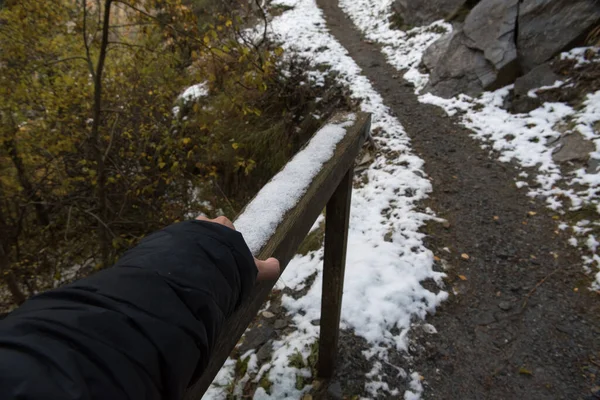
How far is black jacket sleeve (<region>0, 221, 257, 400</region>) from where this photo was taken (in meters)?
0.58

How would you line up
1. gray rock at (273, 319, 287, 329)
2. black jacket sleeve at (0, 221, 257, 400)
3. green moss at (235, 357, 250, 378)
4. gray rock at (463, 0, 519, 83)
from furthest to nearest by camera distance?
1. gray rock at (463, 0, 519, 83)
2. gray rock at (273, 319, 287, 329)
3. green moss at (235, 357, 250, 378)
4. black jacket sleeve at (0, 221, 257, 400)

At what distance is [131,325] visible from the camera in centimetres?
70

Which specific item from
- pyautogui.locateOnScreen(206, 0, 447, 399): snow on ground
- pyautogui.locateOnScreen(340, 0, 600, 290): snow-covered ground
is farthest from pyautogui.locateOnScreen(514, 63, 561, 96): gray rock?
pyautogui.locateOnScreen(206, 0, 447, 399): snow on ground

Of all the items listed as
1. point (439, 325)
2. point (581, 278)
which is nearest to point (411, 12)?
point (581, 278)

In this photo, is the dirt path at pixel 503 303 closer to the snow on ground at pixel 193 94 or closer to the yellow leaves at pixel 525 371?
the yellow leaves at pixel 525 371

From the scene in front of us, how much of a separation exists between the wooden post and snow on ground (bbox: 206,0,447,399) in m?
0.31

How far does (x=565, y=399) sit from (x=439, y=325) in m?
0.93

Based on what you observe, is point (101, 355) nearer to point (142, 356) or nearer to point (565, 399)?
point (142, 356)

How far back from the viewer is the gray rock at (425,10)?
360 inches

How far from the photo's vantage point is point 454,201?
444cm

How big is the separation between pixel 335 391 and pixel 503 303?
5.85 ft

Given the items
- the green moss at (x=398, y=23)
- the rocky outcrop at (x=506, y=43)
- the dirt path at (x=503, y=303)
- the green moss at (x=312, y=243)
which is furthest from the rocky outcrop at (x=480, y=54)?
the green moss at (x=312, y=243)

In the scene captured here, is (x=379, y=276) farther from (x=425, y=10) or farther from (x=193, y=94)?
(x=425, y=10)

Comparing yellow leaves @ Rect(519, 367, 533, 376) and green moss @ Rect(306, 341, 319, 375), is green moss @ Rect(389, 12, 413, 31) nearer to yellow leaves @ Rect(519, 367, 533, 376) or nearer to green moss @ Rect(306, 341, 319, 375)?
yellow leaves @ Rect(519, 367, 533, 376)
